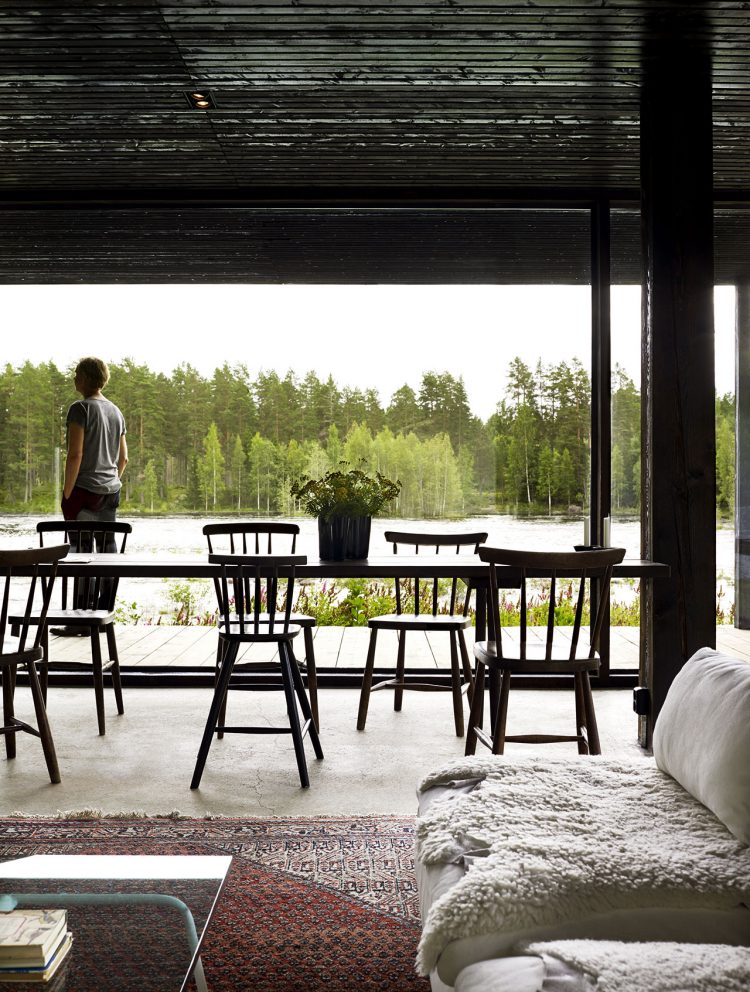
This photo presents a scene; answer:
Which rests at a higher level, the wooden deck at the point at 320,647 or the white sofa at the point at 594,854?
the white sofa at the point at 594,854

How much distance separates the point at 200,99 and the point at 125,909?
3.33 metres

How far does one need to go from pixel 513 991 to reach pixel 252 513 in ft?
13.1

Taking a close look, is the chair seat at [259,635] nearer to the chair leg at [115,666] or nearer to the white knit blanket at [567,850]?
the chair leg at [115,666]

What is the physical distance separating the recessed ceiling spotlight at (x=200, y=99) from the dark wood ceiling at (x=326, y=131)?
0.02 metres

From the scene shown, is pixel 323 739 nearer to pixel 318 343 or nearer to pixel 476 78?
pixel 318 343

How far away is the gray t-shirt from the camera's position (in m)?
4.93

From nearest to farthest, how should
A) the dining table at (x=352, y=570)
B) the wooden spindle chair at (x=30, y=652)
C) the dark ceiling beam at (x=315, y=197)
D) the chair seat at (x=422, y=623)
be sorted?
the wooden spindle chair at (x=30, y=652), the dining table at (x=352, y=570), the chair seat at (x=422, y=623), the dark ceiling beam at (x=315, y=197)

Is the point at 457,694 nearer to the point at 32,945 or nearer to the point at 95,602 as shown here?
the point at 95,602

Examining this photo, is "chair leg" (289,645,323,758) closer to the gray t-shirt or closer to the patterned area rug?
the patterned area rug

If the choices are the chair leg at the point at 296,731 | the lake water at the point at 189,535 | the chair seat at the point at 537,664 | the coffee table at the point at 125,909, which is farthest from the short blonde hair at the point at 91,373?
the coffee table at the point at 125,909

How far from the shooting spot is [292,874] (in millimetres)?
2545

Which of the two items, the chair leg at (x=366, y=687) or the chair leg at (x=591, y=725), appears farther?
the chair leg at (x=366, y=687)

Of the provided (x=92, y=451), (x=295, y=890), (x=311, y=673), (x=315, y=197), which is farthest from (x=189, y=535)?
(x=295, y=890)

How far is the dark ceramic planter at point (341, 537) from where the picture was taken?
379 cm
